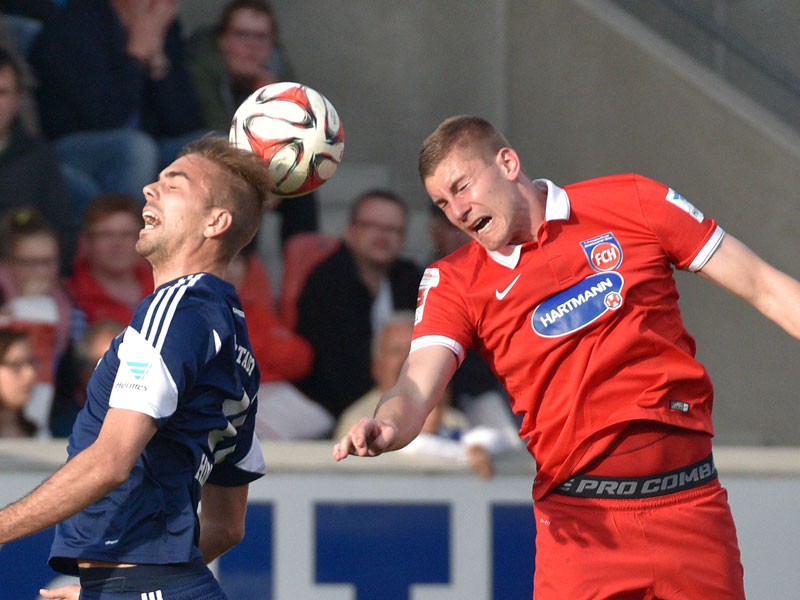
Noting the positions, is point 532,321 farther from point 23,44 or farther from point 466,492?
point 23,44

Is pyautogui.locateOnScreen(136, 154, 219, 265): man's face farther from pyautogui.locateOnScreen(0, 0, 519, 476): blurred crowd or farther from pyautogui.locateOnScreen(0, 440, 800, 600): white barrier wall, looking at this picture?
pyautogui.locateOnScreen(0, 0, 519, 476): blurred crowd

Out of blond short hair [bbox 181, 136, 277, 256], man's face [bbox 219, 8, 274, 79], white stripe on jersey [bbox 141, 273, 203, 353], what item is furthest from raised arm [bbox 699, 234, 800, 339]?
man's face [bbox 219, 8, 274, 79]

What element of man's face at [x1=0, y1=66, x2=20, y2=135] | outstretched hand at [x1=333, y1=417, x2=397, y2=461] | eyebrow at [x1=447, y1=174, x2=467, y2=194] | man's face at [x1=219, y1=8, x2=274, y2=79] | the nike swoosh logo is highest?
man's face at [x1=219, y1=8, x2=274, y2=79]

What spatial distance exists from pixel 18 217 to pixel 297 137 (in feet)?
9.36

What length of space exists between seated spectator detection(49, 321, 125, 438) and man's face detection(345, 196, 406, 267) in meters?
1.44

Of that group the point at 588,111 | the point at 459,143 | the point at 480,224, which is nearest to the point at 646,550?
the point at 480,224

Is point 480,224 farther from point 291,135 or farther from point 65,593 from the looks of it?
point 65,593

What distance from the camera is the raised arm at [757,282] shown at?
335cm

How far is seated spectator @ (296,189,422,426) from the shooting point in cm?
605

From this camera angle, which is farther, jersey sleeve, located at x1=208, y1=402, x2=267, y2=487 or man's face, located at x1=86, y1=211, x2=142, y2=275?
man's face, located at x1=86, y1=211, x2=142, y2=275

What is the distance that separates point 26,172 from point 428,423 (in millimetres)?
2542

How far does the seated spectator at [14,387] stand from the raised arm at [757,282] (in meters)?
3.31

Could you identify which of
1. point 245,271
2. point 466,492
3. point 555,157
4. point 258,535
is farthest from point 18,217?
point 555,157

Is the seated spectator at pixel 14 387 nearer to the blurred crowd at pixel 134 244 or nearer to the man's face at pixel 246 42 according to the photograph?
the blurred crowd at pixel 134 244
